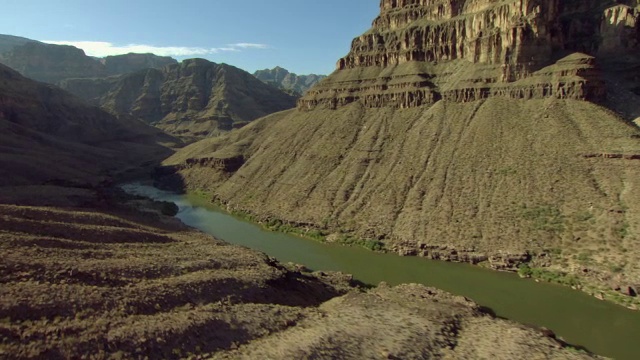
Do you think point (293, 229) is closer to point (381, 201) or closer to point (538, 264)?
point (381, 201)

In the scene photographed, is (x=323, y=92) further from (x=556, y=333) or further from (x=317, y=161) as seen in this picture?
(x=556, y=333)

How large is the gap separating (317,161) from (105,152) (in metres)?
73.5

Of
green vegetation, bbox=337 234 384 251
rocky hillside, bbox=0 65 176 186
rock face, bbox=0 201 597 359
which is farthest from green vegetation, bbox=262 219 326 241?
rocky hillside, bbox=0 65 176 186

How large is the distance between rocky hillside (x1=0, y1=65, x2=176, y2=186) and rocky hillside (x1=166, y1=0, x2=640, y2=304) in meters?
24.6

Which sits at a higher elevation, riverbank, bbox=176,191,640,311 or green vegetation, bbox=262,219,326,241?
riverbank, bbox=176,191,640,311

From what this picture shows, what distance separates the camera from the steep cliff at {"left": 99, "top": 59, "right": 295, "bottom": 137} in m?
170

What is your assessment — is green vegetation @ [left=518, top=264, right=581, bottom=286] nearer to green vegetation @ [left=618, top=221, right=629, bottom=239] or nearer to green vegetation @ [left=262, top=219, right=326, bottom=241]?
green vegetation @ [left=618, top=221, right=629, bottom=239]

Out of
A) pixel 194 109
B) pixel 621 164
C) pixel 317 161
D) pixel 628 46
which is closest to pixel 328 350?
pixel 621 164

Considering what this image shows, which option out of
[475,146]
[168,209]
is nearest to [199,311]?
[475,146]

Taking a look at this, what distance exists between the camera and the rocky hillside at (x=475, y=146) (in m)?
41.2

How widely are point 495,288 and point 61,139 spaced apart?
109 m

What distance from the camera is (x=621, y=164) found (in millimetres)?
44125

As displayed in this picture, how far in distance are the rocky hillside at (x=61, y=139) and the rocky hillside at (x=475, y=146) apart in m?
24.6

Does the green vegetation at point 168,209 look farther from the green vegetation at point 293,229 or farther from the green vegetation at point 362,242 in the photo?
the green vegetation at point 362,242
